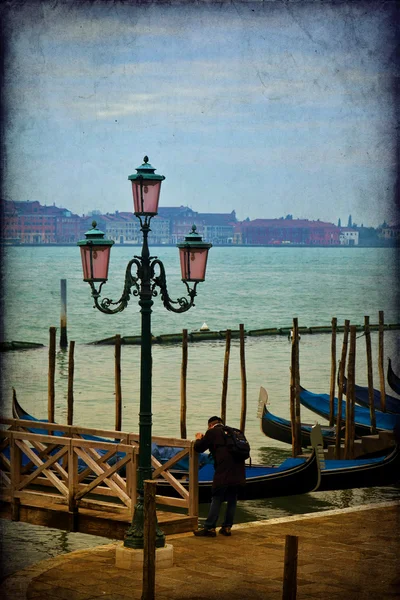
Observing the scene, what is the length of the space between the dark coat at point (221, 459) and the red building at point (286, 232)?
7409 cm

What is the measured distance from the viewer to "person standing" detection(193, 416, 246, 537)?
32.0 ft

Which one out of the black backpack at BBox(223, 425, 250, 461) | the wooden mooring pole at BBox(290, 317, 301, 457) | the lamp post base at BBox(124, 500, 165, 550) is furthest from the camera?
the wooden mooring pole at BBox(290, 317, 301, 457)

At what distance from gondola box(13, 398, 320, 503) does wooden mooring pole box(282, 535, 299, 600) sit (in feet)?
18.7

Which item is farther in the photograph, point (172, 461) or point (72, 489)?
point (72, 489)

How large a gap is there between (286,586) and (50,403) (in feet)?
34.9

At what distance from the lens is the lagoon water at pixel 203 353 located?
584 inches

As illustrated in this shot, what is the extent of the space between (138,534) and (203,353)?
1114 inches

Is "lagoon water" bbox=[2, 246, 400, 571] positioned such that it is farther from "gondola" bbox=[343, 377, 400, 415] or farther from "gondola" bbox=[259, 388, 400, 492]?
"gondola" bbox=[343, 377, 400, 415]

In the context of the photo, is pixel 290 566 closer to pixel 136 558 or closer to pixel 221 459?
pixel 136 558

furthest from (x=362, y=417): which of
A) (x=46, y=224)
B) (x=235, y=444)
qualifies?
(x=46, y=224)

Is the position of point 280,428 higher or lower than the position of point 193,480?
lower

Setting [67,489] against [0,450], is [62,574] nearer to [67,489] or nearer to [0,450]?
[67,489]

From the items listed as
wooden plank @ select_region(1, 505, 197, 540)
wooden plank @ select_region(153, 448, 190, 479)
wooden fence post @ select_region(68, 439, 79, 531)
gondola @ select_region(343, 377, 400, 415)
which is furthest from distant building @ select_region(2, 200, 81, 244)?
wooden plank @ select_region(153, 448, 190, 479)

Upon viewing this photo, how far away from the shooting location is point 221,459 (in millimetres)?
9836
